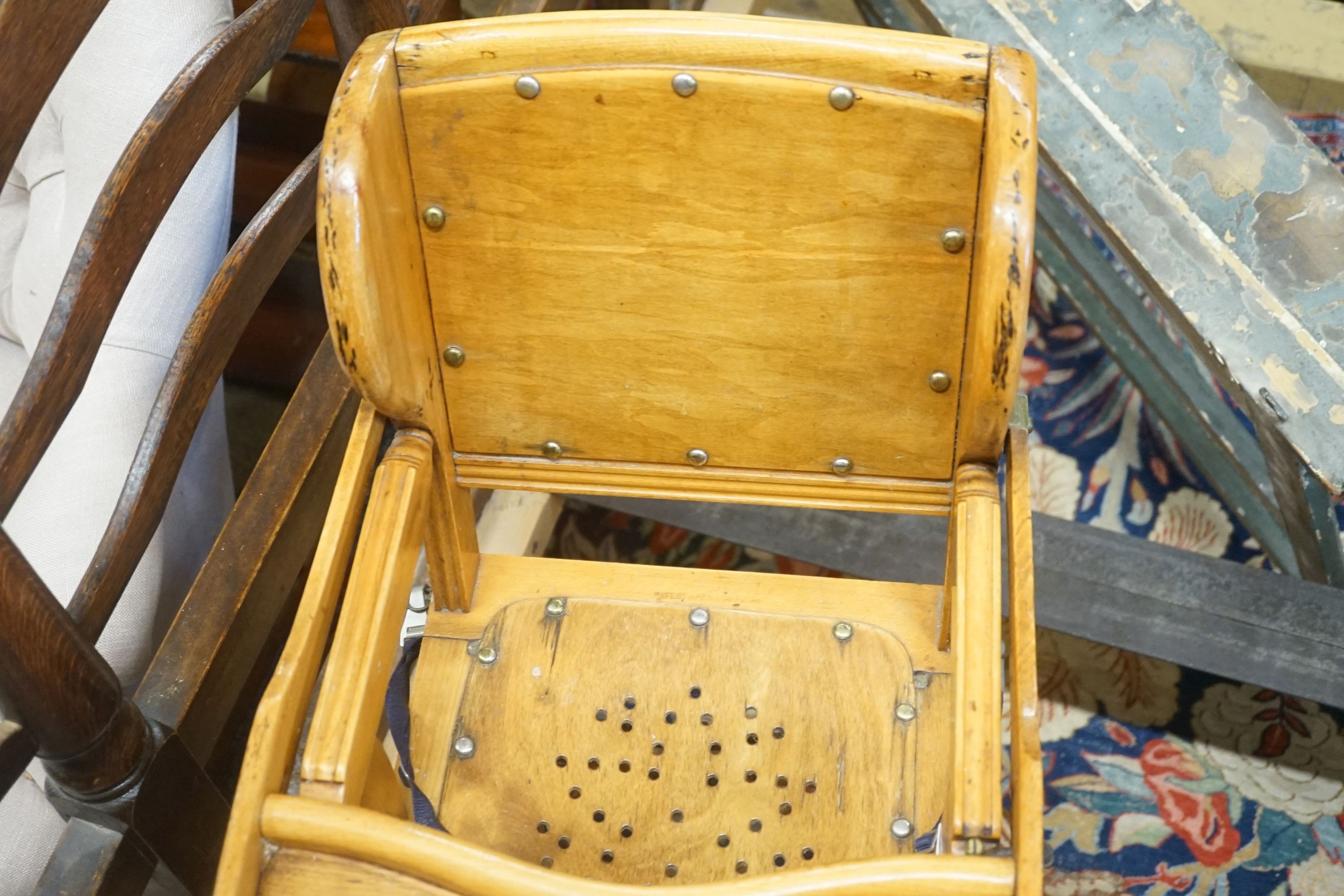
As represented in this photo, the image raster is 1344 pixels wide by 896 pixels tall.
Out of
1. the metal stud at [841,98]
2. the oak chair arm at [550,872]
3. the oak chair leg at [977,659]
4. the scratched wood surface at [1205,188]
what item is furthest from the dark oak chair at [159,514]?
the scratched wood surface at [1205,188]

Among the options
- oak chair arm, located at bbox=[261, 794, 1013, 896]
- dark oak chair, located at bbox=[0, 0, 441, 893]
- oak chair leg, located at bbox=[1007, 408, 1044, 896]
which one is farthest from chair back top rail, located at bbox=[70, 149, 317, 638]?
oak chair leg, located at bbox=[1007, 408, 1044, 896]

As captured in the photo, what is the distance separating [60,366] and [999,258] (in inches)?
29.9

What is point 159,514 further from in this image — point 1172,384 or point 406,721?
point 1172,384

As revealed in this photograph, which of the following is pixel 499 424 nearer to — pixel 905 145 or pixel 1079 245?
pixel 905 145

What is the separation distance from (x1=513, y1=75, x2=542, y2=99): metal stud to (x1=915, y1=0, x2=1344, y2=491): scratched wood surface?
2.55 feet

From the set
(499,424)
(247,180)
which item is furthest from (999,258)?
(247,180)

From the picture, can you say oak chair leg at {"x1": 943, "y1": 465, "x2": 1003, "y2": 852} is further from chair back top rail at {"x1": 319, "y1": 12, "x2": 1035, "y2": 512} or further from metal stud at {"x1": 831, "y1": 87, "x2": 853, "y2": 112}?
metal stud at {"x1": 831, "y1": 87, "x2": 853, "y2": 112}

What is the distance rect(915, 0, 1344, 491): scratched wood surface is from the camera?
1.28 metres

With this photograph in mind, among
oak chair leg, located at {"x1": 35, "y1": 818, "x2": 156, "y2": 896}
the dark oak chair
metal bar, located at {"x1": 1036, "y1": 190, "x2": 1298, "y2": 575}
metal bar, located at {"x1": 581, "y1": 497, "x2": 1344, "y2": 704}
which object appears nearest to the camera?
the dark oak chair

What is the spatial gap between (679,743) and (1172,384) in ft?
3.75

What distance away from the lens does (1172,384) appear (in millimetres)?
1778

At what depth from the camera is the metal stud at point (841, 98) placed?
0.79 metres

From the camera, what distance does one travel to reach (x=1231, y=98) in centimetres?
139

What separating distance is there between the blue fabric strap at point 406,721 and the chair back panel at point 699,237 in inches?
8.0
